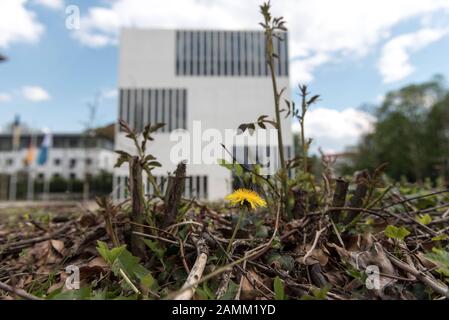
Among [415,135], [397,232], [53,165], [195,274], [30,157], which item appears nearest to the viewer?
[195,274]

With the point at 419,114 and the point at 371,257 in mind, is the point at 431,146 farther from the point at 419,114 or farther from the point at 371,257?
the point at 371,257

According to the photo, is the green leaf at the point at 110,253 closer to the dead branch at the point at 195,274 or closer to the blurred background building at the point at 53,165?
the dead branch at the point at 195,274

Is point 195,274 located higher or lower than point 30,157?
lower

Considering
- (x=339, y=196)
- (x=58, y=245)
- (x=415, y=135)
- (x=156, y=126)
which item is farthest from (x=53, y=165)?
(x=339, y=196)

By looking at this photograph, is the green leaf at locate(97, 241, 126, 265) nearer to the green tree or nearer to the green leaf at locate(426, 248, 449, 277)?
the green leaf at locate(426, 248, 449, 277)

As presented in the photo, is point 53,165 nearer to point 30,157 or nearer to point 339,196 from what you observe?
point 30,157

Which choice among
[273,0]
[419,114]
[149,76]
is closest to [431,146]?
[419,114]

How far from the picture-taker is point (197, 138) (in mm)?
706

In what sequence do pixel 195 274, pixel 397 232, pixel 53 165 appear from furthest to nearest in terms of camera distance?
pixel 53 165 < pixel 397 232 < pixel 195 274

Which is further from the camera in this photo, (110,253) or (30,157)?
(30,157)

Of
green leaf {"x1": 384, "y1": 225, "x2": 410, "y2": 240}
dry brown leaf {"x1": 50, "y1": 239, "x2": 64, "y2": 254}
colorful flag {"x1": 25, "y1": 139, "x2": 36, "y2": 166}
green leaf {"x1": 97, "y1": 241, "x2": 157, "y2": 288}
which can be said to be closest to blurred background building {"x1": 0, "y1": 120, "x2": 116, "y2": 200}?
colorful flag {"x1": 25, "y1": 139, "x2": 36, "y2": 166}

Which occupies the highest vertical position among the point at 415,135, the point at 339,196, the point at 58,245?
the point at 415,135

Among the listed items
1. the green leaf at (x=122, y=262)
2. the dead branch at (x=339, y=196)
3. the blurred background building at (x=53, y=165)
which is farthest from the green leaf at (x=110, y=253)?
the blurred background building at (x=53, y=165)
